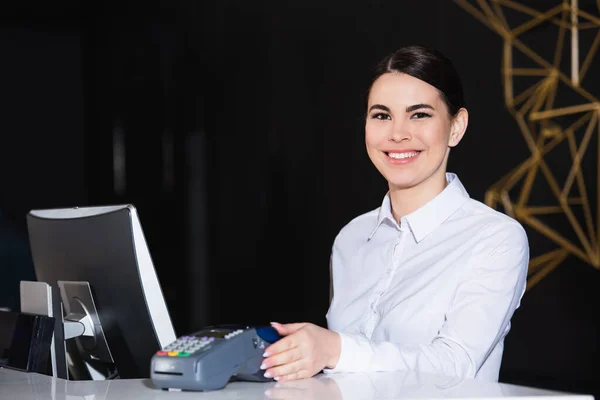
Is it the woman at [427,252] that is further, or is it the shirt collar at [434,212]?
the shirt collar at [434,212]

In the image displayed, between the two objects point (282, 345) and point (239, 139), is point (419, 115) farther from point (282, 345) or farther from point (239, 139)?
point (239, 139)

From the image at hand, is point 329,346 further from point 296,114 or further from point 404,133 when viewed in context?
point 296,114

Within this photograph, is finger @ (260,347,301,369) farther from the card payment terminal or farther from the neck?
the neck

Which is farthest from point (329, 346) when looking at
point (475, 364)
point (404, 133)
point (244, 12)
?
point (244, 12)

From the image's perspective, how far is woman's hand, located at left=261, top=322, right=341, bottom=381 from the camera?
4.84 feet

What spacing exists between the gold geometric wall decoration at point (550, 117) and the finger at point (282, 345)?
2238mm

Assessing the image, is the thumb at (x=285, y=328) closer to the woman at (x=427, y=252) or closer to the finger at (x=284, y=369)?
the finger at (x=284, y=369)

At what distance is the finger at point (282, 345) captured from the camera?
57.9 inches

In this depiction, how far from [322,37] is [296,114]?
458 millimetres

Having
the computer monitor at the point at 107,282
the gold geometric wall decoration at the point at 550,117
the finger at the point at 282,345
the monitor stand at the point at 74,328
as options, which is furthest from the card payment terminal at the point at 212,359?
the gold geometric wall decoration at the point at 550,117

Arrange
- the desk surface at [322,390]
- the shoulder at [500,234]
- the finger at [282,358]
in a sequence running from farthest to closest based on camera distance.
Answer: the shoulder at [500,234], the finger at [282,358], the desk surface at [322,390]

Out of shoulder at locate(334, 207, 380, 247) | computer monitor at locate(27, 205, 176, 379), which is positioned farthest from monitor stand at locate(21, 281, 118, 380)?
shoulder at locate(334, 207, 380, 247)

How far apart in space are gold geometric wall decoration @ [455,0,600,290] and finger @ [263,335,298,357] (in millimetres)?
2238

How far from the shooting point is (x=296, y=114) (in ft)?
15.5
